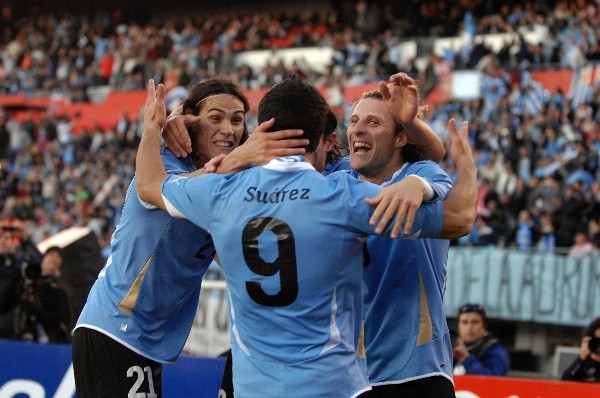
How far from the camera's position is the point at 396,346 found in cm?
461

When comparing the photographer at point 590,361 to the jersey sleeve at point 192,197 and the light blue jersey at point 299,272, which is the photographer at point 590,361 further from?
the jersey sleeve at point 192,197

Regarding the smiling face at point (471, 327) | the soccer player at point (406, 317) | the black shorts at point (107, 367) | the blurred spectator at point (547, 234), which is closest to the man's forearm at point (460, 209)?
the soccer player at point (406, 317)

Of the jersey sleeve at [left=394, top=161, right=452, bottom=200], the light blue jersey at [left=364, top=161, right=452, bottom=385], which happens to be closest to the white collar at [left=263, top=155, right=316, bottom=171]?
the jersey sleeve at [left=394, top=161, right=452, bottom=200]

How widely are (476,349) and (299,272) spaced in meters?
4.99

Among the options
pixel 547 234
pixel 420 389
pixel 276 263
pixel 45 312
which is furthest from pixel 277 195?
pixel 547 234

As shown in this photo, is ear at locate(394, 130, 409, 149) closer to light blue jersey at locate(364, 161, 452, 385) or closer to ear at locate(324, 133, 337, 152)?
light blue jersey at locate(364, 161, 452, 385)

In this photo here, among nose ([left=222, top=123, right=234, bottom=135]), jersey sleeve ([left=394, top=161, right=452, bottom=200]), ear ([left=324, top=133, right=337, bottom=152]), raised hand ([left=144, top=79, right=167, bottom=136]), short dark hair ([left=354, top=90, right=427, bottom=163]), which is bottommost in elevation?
jersey sleeve ([left=394, top=161, right=452, bottom=200])

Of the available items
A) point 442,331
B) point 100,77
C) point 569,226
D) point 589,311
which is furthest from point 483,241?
point 100,77

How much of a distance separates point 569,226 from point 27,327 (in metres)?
7.79

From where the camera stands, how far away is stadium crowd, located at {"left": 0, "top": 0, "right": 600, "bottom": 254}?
55.0 ft

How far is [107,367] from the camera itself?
16.1 feet

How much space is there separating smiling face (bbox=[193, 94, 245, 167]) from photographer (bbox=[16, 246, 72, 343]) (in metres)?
5.74

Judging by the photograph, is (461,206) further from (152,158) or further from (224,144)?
(224,144)

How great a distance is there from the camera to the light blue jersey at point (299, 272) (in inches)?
152
